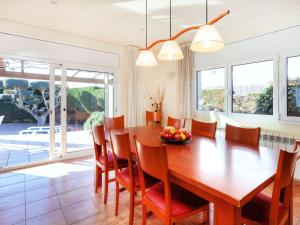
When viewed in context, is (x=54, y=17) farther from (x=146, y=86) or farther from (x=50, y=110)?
(x=146, y=86)

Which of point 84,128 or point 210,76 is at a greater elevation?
point 210,76

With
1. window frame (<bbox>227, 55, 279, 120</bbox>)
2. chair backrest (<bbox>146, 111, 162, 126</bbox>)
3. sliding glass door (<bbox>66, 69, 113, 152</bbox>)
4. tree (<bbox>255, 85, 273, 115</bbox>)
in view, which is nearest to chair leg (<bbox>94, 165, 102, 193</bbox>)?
sliding glass door (<bbox>66, 69, 113, 152</bbox>)

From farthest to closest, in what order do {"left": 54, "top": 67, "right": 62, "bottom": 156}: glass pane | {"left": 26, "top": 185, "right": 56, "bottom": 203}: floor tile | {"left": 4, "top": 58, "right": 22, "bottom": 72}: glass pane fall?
1. {"left": 54, "top": 67, "right": 62, "bottom": 156}: glass pane
2. {"left": 4, "top": 58, "right": 22, "bottom": 72}: glass pane
3. {"left": 26, "top": 185, "right": 56, "bottom": 203}: floor tile

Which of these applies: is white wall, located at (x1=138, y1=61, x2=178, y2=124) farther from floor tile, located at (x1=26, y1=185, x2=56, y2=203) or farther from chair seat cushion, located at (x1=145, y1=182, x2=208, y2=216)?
chair seat cushion, located at (x1=145, y1=182, x2=208, y2=216)

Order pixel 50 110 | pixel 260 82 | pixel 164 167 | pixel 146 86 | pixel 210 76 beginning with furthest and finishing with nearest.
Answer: pixel 146 86 < pixel 210 76 < pixel 50 110 < pixel 260 82 < pixel 164 167

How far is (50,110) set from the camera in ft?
12.2

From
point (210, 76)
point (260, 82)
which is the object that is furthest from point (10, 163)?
point (260, 82)

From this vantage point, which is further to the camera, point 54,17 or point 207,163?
point 54,17

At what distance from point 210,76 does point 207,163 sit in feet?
10.0

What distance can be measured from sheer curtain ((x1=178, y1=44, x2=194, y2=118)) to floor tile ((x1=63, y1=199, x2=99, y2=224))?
280 cm

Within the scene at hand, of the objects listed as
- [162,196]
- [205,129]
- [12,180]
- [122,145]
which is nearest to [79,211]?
[122,145]

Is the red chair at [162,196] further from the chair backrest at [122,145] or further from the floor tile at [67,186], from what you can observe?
the floor tile at [67,186]

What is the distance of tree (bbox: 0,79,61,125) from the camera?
344 centimetres

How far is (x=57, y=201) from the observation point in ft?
7.58
